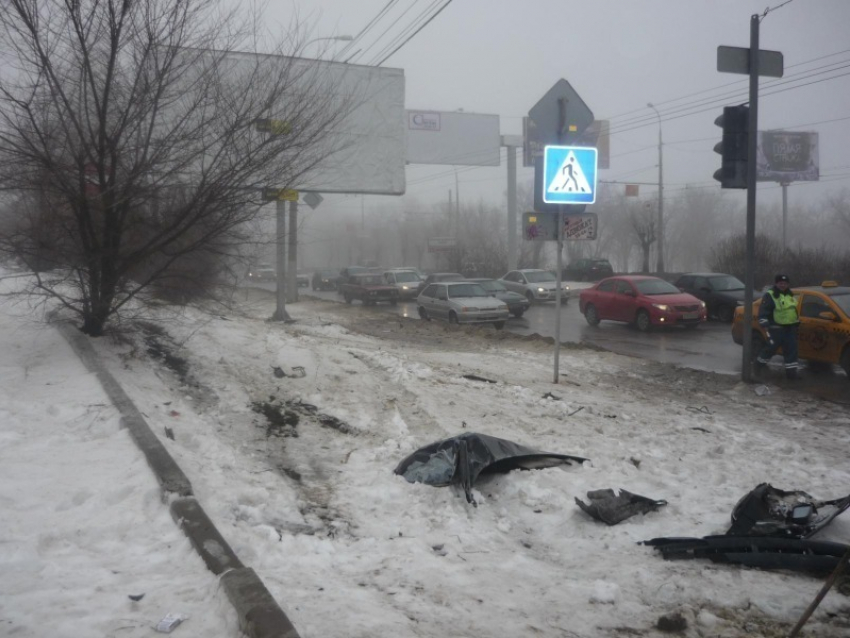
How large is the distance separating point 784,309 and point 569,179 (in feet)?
13.9

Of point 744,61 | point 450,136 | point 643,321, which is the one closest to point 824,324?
point 744,61

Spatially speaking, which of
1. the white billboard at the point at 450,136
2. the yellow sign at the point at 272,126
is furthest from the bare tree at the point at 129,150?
the white billboard at the point at 450,136

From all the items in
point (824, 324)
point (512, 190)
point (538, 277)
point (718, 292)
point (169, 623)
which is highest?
point (512, 190)

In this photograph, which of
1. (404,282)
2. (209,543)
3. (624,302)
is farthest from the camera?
(404,282)

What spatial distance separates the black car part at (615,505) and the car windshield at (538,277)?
91.7 feet

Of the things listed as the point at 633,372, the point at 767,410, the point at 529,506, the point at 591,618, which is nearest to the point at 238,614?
the point at 591,618

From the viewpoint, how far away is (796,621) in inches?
143

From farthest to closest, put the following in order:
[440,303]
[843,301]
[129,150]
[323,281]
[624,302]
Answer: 1. [323,281]
2. [440,303]
3. [624,302]
4. [843,301]
5. [129,150]

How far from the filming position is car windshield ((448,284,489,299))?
23.0 metres

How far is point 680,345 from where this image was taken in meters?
17.3

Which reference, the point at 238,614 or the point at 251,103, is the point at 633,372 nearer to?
the point at 251,103

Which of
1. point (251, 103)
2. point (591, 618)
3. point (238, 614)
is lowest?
point (591, 618)

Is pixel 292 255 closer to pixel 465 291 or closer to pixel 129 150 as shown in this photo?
pixel 465 291

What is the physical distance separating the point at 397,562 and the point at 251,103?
260 inches
